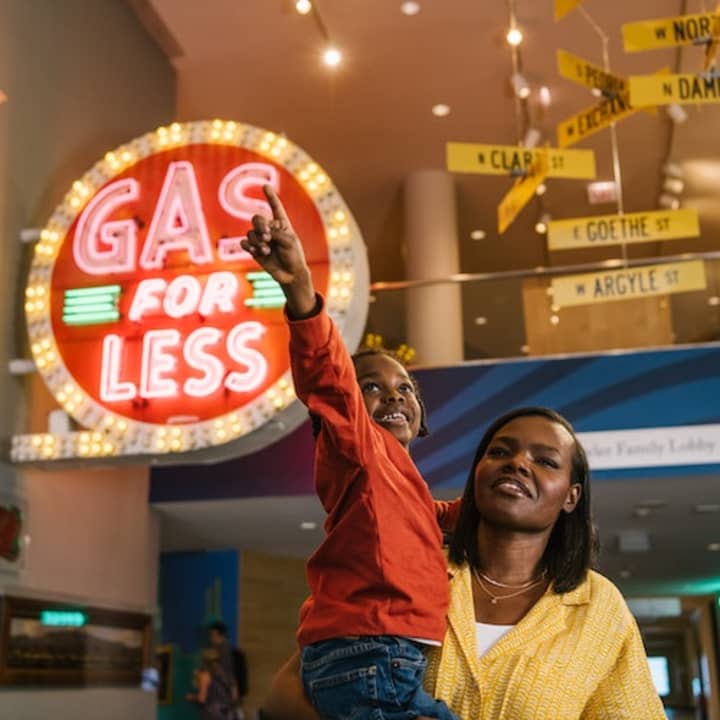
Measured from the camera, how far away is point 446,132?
952 cm

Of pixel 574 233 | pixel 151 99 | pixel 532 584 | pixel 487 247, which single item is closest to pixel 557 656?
pixel 532 584

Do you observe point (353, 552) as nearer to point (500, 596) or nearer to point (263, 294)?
point (500, 596)

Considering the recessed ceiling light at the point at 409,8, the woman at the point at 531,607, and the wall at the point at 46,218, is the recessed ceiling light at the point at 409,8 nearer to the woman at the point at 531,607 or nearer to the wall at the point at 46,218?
the wall at the point at 46,218

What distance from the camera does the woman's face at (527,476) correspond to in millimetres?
1519

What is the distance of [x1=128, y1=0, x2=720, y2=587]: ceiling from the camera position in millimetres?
7699

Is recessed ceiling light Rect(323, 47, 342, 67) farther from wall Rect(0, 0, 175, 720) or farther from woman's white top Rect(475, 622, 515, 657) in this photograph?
woman's white top Rect(475, 622, 515, 657)

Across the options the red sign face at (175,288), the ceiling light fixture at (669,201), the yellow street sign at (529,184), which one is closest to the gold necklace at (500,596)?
the red sign face at (175,288)

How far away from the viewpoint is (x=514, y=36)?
7473mm

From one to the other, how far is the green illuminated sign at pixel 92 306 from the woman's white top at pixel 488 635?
4201 mm

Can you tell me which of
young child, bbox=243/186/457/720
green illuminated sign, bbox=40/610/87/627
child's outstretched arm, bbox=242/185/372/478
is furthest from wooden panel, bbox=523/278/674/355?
child's outstretched arm, bbox=242/185/372/478

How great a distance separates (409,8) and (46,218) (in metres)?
3.28

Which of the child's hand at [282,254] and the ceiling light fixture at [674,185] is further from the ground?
the ceiling light fixture at [674,185]

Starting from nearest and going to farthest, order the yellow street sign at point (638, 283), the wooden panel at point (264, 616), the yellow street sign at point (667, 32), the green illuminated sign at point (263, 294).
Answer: the yellow street sign at point (667, 32)
the green illuminated sign at point (263, 294)
the yellow street sign at point (638, 283)
the wooden panel at point (264, 616)

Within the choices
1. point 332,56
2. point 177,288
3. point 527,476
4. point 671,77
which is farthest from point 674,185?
point 527,476
